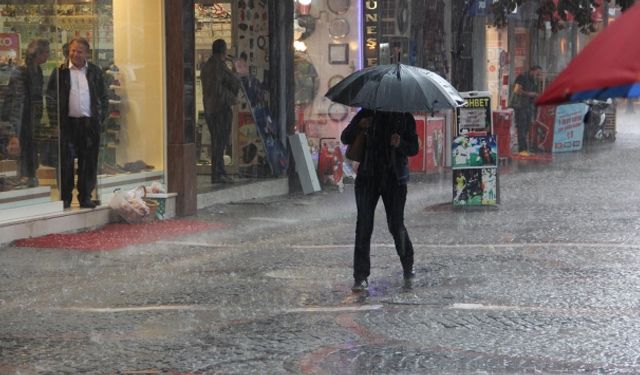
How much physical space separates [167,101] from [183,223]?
1758mm

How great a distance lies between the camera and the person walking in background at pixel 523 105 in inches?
969

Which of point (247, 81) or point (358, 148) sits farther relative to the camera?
point (247, 81)

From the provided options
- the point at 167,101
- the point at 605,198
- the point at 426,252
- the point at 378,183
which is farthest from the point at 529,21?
the point at 378,183

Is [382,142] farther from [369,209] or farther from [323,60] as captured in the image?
[323,60]

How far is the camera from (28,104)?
1196cm

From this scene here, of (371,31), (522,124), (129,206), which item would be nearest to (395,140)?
(129,206)

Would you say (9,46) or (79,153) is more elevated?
(9,46)

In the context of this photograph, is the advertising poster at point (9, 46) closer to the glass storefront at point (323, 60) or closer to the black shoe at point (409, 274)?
the black shoe at point (409, 274)

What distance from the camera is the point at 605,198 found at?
15430mm

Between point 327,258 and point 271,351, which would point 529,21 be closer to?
point 327,258

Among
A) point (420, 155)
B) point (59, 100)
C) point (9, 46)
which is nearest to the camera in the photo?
point (9, 46)

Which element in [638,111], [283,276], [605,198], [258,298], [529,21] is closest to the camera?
[258,298]

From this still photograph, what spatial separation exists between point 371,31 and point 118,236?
8.41 meters

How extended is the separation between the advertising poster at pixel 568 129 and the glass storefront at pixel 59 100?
531 inches
